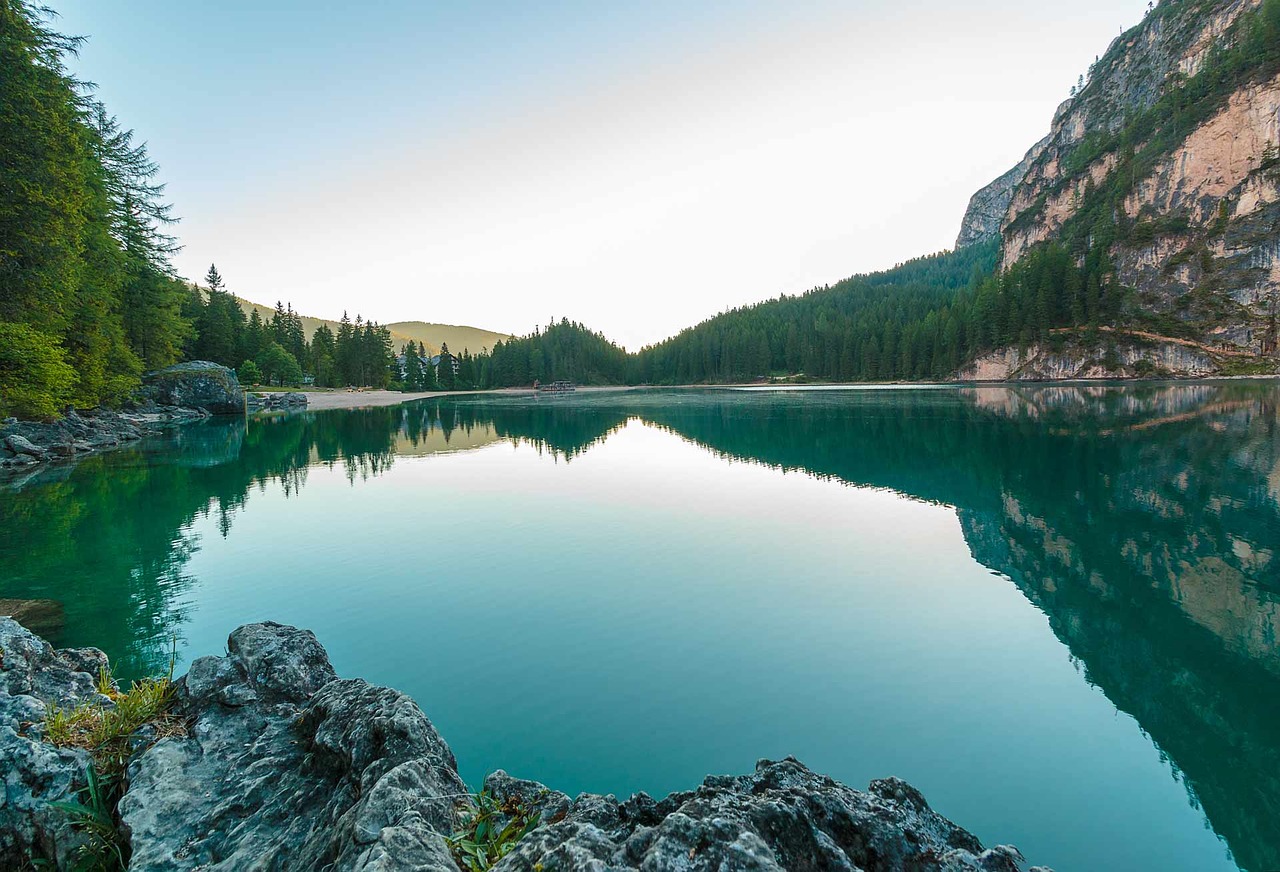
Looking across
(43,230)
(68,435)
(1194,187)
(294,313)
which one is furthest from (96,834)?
(1194,187)

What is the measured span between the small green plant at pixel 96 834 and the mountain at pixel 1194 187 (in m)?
131

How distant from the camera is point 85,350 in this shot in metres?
35.3

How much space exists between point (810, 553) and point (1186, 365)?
119 m

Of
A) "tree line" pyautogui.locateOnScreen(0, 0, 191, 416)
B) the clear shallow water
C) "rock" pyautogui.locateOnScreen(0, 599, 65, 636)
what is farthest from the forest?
"rock" pyautogui.locateOnScreen(0, 599, 65, 636)

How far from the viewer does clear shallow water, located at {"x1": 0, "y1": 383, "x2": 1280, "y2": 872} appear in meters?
6.75

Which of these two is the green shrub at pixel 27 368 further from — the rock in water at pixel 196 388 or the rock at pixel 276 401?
the rock at pixel 276 401

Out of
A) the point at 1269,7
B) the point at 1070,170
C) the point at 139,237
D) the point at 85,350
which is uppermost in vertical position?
the point at 1269,7

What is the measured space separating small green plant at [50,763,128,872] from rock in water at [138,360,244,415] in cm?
6399

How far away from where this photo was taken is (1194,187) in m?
107

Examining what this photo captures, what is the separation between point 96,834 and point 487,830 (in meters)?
3.16

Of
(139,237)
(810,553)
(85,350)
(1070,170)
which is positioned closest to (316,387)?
(139,237)

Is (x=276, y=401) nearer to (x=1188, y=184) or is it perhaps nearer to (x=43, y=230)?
(x=43, y=230)

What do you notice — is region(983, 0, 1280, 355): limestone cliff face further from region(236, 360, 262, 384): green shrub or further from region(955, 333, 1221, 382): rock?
region(236, 360, 262, 384): green shrub

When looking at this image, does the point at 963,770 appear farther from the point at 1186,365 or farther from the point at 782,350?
the point at 782,350
